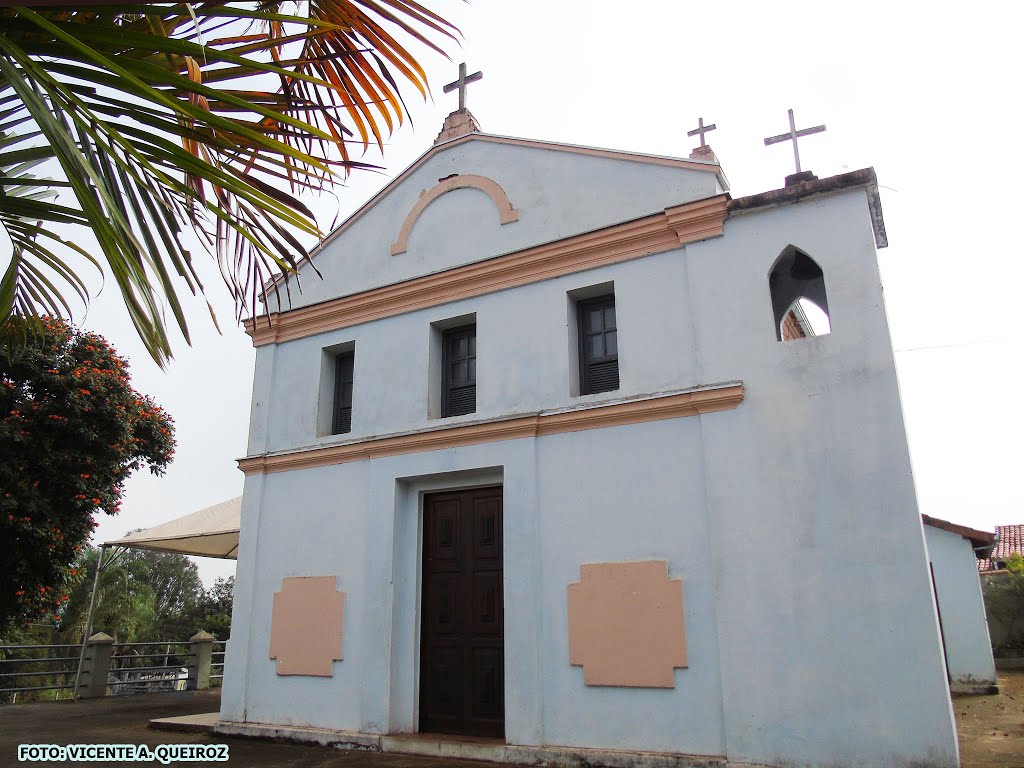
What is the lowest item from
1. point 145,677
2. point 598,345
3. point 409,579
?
point 145,677

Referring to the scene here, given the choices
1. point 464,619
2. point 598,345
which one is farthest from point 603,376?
point 464,619

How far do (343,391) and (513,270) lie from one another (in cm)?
313

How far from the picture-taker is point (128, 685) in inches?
587

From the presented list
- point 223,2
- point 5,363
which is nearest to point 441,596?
point 223,2

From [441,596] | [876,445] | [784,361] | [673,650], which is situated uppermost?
[784,361]

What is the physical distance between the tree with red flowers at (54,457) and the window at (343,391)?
4.83m

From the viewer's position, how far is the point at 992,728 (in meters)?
8.55

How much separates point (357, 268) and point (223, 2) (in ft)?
24.0

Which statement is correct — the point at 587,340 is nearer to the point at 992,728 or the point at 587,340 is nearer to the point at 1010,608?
the point at 992,728

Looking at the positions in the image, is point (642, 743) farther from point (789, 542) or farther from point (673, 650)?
point (789, 542)

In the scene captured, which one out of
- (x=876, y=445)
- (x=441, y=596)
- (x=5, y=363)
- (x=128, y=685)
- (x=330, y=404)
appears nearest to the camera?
(x=876, y=445)

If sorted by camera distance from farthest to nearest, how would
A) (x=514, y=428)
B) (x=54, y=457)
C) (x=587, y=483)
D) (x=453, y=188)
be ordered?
(x=54, y=457)
(x=453, y=188)
(x=514, y=428)
(x=587, y=483)

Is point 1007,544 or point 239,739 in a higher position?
point 1007,544

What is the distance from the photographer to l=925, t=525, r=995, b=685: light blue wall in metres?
13.2
